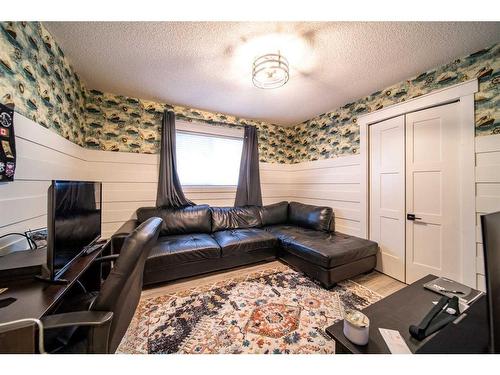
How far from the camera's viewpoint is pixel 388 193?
7.96 ft

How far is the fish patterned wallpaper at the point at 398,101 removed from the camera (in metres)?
1.66

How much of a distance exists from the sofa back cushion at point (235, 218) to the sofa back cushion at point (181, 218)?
4.6 inches

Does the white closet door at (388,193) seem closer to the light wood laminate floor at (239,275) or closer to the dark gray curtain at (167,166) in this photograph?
the light wood laminate floor at (239,275)

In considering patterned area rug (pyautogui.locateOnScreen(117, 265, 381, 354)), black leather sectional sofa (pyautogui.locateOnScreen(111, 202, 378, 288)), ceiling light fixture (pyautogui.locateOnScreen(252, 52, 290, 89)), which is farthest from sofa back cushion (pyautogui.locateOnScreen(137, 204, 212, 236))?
ceiling light fixture (pyautogui.locateOnScreen(252, 52, 290, 89))

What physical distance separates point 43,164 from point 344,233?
3.62 metres

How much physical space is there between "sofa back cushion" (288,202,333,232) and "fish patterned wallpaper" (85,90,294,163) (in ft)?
7.00

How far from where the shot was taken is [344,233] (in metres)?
2.91

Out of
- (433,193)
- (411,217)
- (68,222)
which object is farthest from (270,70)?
(411,217)

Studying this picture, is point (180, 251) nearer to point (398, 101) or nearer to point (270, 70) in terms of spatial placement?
point (270, 70)

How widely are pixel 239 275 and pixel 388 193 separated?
7.40 feet

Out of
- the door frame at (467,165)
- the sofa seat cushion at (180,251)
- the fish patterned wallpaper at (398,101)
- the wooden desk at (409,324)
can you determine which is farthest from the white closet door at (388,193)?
the sofa seat cushion at (180,251)

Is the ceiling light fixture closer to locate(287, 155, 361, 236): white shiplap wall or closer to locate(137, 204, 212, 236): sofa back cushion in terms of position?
locate(287, 155, 361, 236): white shiplap wall

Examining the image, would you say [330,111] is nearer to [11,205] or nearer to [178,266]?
[178,266]

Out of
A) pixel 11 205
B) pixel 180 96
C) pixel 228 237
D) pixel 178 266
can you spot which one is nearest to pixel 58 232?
pixel 11 205
